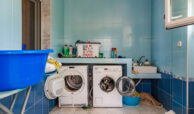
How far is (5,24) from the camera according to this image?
1.38 meters

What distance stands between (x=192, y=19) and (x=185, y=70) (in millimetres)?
760

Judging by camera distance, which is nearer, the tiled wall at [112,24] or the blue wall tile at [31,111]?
the blue wall tile at [31,111]

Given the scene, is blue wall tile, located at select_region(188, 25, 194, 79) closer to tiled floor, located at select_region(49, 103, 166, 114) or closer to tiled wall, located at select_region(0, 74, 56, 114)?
tiled floor, located at select_region(49, 103, 166, 114)

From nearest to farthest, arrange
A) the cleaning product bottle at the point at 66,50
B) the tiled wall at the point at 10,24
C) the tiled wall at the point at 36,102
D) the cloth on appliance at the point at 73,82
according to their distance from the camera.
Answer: the tiled wall at the point at 10,24, the tiled wall at the point at 36,102, the cloth on appliance at the point at 73,82, the cleaning product bottle at the point at 66,50

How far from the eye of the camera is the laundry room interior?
1352mm

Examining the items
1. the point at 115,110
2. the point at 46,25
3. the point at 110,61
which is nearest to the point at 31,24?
the point at 46,25

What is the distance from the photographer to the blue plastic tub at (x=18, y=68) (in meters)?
0.78

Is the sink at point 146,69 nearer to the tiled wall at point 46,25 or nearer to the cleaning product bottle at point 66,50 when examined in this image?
the cleaning product bottle at point 66,50

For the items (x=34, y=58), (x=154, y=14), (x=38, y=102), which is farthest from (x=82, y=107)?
(x=154, y=14)

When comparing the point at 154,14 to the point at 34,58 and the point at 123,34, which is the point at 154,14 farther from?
the point at 34,58

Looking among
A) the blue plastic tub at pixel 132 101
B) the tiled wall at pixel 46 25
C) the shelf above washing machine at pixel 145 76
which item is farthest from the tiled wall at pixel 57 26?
the blue plastic tub at pixel 132 101

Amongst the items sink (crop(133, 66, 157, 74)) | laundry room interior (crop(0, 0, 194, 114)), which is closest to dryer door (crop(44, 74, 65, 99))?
laundry room interior (crop(0, 0, 194, 114))

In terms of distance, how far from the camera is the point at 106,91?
2719 mm

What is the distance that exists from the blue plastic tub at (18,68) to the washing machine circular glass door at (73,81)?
1.74 meters
